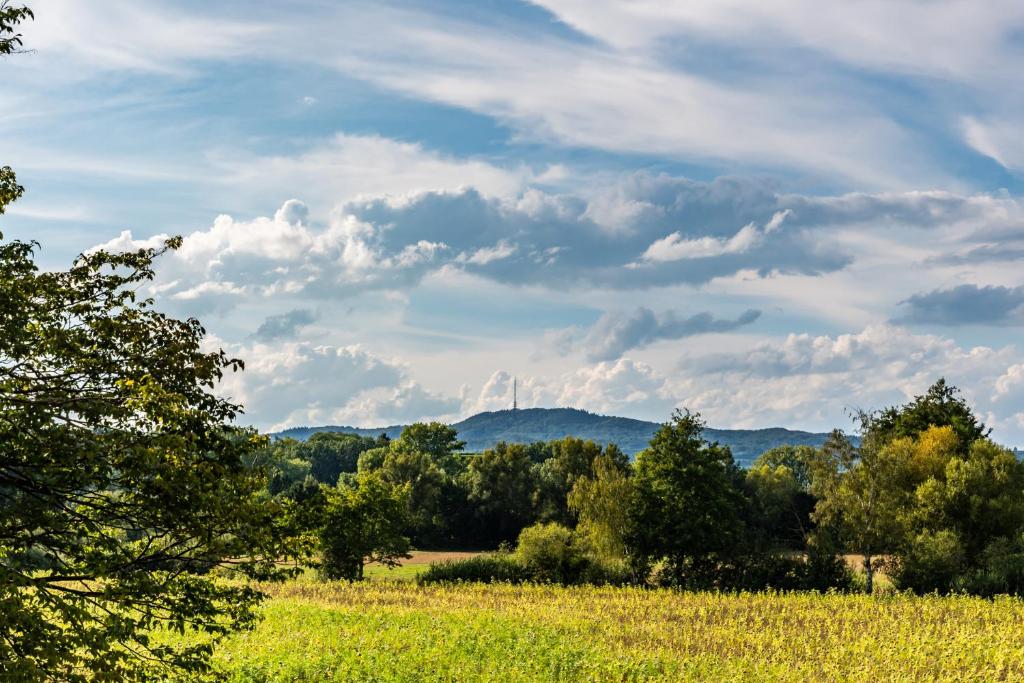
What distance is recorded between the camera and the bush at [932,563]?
49125 millimetres

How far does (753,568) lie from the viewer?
52781 mm

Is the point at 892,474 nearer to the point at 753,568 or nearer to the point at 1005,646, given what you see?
the point at 753,568

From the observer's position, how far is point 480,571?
53.9m

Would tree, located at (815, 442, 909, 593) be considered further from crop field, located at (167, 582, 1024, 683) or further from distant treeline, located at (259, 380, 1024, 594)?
crop field, located at (167, 582, 1024, 683)

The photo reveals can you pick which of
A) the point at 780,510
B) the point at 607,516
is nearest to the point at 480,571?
the point at 607,516

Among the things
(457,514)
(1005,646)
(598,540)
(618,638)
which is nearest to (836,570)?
(598,540)

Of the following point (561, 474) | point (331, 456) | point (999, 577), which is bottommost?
point (999, 577)

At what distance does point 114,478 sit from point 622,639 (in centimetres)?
2187

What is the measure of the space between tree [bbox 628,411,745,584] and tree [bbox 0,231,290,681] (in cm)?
4038

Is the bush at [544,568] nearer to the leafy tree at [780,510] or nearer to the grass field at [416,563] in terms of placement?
the grass field at [416,563]

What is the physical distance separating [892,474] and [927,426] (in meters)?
21.3

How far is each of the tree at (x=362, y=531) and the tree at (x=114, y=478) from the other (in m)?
35.7

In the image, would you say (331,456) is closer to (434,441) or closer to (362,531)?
(434,441)

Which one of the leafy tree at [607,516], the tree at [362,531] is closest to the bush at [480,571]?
the tree at [362,531]
